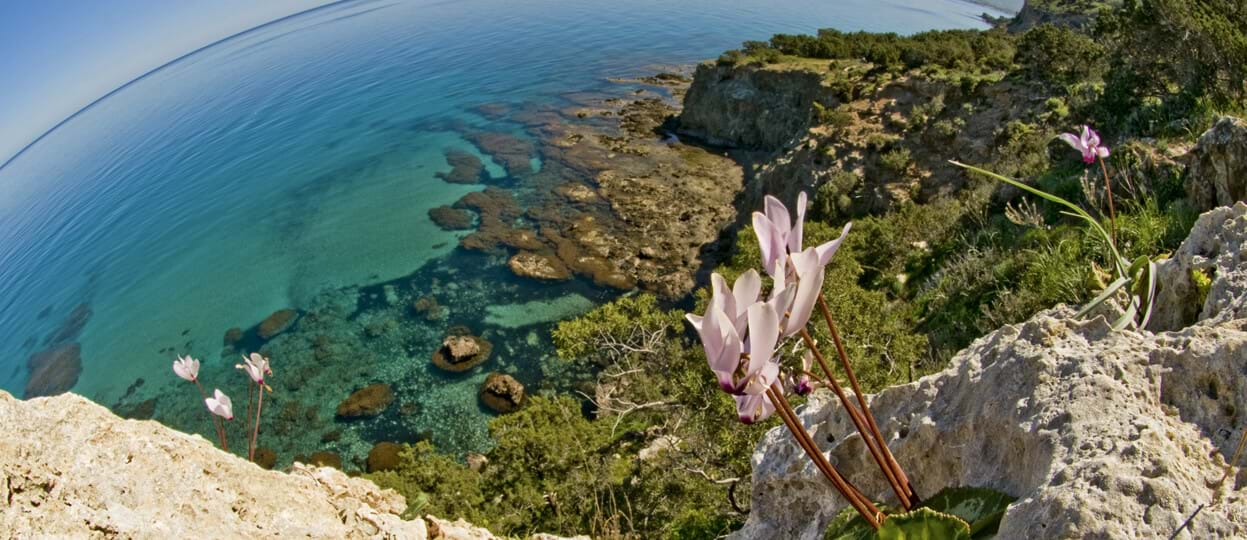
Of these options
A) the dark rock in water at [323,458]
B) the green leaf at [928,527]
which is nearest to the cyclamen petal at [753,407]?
the green leaf at [928,527]

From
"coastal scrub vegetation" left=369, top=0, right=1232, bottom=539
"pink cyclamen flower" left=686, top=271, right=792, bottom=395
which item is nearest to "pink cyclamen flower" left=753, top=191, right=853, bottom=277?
"pink cyclamen flower" left=686, top=271, right=792, bottom=395

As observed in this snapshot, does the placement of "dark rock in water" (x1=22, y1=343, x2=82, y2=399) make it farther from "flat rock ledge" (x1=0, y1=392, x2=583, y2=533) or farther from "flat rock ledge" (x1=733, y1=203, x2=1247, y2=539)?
"flat rock ledge" (x1=733, y1=203, x2=1247, y2=539)

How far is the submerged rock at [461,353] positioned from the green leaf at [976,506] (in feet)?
70.3

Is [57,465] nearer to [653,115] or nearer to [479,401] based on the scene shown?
[479,401]

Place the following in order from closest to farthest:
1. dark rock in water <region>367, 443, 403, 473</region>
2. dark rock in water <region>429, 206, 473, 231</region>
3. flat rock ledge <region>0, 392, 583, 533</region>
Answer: flat rock ledge <region>0, 392, 583, 533</region>, dark rock in water <region>367, 443, 403, 473</region>, dark rock in water <region>429, 206, 473, 231</region>

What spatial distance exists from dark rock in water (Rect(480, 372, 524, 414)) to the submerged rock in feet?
5.67

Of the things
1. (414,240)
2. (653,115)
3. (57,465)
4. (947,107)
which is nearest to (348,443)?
(414,240)

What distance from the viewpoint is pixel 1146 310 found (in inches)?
100

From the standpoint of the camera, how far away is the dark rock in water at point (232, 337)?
92.9 feet

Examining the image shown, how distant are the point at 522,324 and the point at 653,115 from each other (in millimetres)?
29430

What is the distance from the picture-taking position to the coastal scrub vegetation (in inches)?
320

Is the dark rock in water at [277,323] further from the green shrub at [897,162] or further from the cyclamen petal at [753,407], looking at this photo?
the cyclamen petal at [753,407]

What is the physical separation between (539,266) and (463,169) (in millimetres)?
18519

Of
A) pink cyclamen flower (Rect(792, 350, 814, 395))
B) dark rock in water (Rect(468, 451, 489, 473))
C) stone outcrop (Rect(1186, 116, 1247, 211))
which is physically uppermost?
pink cyclamen flower (Rect(792, 350, 814, 395))
